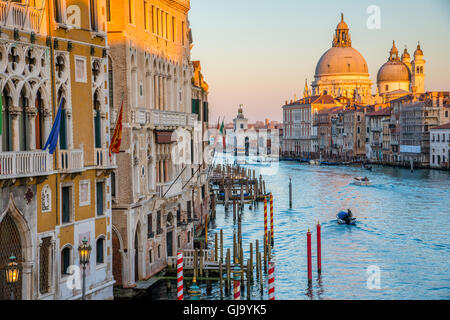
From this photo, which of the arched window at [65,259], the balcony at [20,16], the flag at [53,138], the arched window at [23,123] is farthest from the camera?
the arched window at [65,259]

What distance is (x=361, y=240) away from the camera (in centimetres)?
2809

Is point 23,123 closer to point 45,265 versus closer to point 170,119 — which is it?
point 45,265

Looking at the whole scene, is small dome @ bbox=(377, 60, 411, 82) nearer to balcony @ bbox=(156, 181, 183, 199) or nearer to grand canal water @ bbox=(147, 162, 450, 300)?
grand canal water @ bbox=(147, 162, 450, 300)

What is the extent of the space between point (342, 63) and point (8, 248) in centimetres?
12626

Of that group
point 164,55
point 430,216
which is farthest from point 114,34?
point 430,216

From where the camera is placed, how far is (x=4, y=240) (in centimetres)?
1120

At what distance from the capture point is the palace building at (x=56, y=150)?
11156mm

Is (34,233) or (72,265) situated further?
(72,265)

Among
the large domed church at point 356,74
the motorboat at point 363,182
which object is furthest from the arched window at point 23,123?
the large domed church at point 356,74

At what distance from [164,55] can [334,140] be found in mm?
95016

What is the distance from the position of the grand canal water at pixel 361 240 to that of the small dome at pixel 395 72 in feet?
247

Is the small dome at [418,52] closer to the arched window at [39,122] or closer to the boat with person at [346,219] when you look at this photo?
the boat with person at [346,219]
